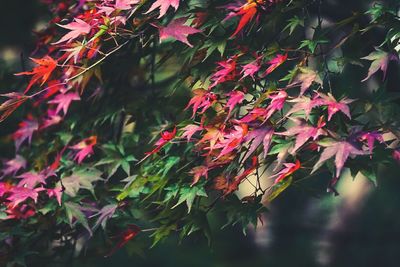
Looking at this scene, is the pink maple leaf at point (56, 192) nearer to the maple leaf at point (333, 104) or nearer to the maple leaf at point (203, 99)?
the maple leaf at point (203, 99)

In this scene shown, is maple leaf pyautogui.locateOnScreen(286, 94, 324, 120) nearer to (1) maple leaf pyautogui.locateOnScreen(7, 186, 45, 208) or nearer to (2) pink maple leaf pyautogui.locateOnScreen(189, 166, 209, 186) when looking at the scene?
(2) pink maple leaf pyautogui.locateOnScreen(189, 166, 209, 186)

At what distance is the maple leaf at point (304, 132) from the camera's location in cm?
237

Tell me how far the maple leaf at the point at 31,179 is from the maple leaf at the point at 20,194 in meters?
0.10

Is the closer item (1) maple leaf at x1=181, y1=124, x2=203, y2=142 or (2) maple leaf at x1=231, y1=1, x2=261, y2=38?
(2) maple leaf at x1=231, y1=1, x2=261, y2=38

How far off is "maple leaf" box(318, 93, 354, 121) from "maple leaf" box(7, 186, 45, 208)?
1.31 m

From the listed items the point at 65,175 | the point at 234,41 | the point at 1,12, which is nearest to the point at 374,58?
the point at 234,41

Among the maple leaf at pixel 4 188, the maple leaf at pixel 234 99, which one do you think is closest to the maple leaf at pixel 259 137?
the maple leaf at pixel 234 99

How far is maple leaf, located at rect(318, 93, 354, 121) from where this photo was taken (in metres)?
A: 2.38

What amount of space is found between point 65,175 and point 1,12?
2742 millimetres

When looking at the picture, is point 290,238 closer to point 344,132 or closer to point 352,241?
point 352,241

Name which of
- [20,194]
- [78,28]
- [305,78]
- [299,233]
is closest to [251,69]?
[305,78]

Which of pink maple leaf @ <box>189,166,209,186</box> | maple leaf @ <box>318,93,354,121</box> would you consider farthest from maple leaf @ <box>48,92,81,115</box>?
maple leaf @ <box>318,93,354,121</box>

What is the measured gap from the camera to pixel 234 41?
9.36 ft

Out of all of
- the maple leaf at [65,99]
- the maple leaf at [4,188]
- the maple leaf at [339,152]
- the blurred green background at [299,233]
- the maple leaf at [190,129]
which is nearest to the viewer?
the maple leaf at [339,152]
